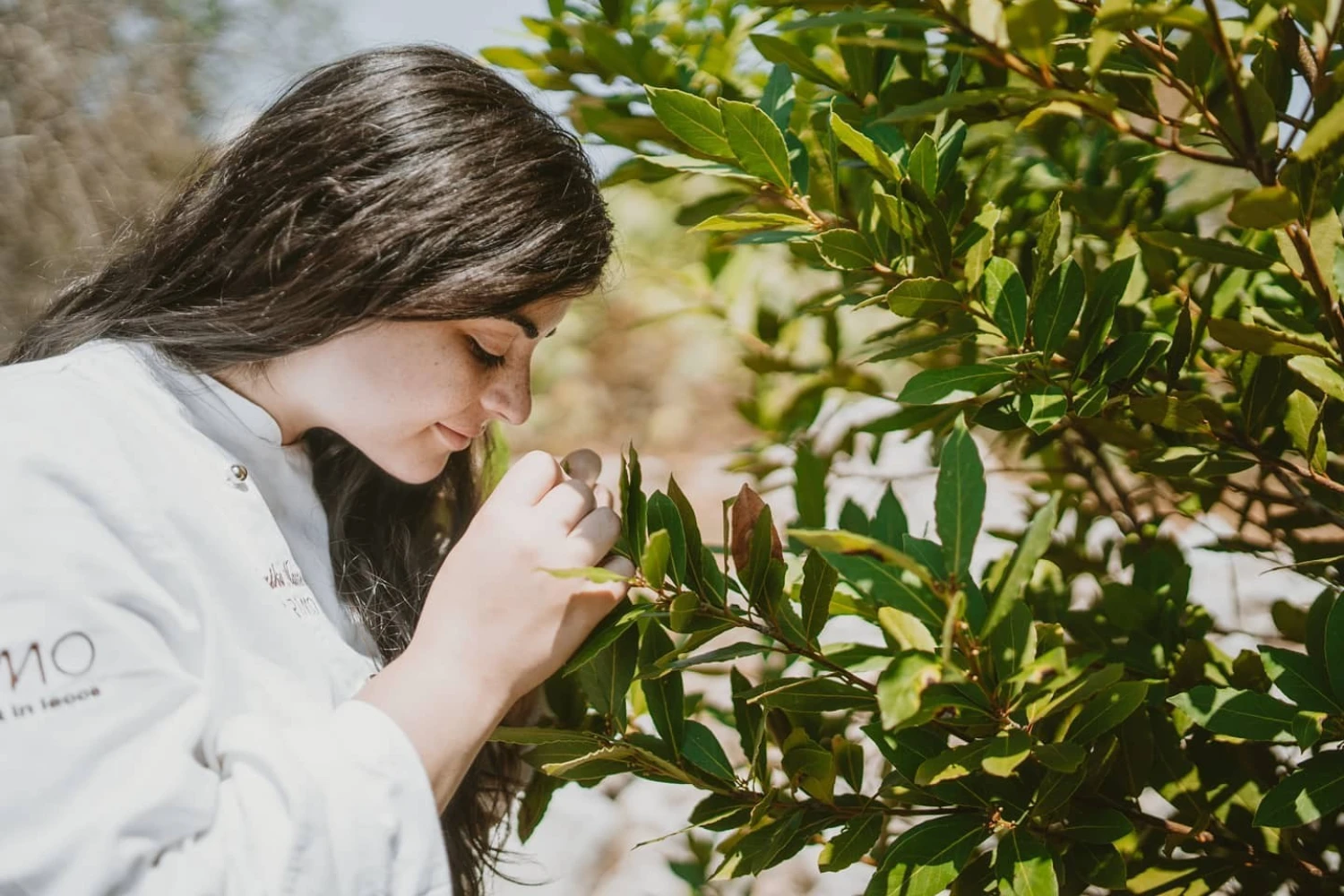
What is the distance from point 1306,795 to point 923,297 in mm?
428

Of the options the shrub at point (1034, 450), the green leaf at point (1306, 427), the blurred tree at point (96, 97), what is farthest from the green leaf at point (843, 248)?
the blurred tree at point (96, 97)

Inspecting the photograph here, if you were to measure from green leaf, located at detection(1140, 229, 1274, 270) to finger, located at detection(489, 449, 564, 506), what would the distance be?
1.64 ft

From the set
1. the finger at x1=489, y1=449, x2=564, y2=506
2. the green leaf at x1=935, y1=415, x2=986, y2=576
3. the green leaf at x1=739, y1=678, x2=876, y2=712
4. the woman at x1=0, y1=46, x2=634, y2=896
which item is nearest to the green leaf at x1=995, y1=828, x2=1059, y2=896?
the green leaf at x1=739, y1=678, x2=876, y2=712

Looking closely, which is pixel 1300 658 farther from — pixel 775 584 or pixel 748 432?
pixel 748 432

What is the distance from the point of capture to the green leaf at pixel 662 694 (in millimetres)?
829

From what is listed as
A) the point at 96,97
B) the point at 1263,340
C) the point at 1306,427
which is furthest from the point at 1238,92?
the point at 96,97

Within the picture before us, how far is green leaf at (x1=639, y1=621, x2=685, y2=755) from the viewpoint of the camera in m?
0.83

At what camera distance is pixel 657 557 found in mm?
715

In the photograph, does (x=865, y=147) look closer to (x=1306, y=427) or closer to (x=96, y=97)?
(x=1306, y=427)

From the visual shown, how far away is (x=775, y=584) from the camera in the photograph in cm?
74

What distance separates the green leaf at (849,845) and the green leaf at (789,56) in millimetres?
630

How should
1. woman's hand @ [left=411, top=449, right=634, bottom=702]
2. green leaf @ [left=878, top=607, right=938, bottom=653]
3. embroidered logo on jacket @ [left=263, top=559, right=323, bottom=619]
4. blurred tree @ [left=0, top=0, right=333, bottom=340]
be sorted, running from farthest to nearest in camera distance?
blurred tree @ [left=0, top=0, right=333, bottom=340] → embroidered logo on jacket @ [left=263, top=559, right=323, bottom=619] → woman's hand @ [left=411, top=449, right=634, bottom=702] → green leaf @ [left=878, top=607, right=938, bottom=653]

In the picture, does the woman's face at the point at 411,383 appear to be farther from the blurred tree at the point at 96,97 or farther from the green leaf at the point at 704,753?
the blurred tree at the point at 96,97

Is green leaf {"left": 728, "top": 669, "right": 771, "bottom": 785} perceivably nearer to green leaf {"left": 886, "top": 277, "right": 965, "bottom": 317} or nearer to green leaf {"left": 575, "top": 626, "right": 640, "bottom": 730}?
green leaf {"left": 575, "top": 626, "right": 640, "bottom": 730}
